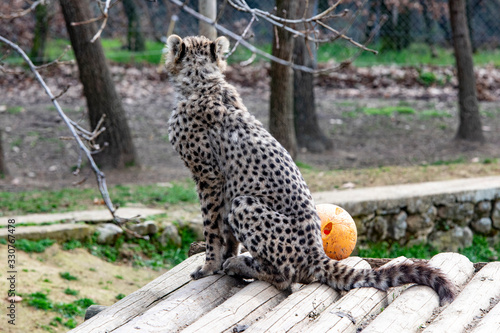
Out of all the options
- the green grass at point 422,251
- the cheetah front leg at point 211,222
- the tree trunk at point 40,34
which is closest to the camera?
the cheetah front leg at point 211,222

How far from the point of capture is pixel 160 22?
13.9 metres

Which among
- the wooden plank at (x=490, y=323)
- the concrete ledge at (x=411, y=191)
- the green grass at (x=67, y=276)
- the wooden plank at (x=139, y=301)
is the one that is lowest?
the green grass at (x=67, y=276)

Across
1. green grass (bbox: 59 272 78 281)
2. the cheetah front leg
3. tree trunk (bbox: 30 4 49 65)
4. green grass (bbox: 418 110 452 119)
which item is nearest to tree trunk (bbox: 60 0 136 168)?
green grass (bbox: 59 272 78 281)

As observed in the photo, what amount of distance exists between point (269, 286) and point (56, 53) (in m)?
12.1

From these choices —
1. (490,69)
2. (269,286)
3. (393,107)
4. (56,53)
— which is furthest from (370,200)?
(56,53)

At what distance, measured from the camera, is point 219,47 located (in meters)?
3.79

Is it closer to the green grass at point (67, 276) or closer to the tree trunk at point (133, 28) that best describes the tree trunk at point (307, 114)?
the green grass at point (67, 276)

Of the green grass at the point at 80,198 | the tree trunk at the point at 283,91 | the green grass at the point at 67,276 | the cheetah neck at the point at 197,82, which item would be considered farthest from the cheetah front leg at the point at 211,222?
the tree trunk at the point at 283,91

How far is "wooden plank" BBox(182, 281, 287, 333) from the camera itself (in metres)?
2.82

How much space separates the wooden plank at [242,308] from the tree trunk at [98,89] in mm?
4807

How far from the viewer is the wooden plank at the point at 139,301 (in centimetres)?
299

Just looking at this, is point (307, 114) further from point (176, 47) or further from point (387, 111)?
point (176, 47)

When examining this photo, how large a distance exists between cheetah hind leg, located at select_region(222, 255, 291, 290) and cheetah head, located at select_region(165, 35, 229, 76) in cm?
122

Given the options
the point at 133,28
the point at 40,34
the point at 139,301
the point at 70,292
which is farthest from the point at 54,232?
the point at 40,34
